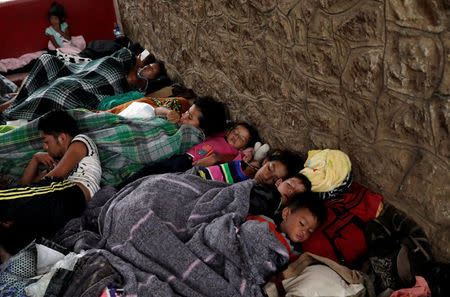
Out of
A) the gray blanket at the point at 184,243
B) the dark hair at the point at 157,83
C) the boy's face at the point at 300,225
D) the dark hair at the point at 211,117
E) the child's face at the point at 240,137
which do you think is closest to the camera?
the gray blanket at the point at 184,243

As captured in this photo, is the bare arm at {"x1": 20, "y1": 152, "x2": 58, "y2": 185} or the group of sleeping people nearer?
the group of sleeping people

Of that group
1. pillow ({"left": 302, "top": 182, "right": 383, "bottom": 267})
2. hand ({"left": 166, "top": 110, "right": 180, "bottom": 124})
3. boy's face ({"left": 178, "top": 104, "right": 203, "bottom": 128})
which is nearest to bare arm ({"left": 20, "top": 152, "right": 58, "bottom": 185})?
hand ({"left": 166, "top": 110, "right": 180, "bottom": 124})

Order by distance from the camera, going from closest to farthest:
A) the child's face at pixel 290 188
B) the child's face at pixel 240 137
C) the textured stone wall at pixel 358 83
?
the textured stone wall at pixel 358 83, the child's face at pixel 290 188, the child's face at pixel 240 137

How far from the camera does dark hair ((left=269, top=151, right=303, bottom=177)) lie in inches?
85.0

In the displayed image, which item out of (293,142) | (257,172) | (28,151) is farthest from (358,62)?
(28,151)

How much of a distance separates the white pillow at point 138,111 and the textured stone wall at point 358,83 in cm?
74

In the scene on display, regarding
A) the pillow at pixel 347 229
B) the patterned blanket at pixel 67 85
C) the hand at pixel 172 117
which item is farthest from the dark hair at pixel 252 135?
the patterned blanket at pixel 67 85

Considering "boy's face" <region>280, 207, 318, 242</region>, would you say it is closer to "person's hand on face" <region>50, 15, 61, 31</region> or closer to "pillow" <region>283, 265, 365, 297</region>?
"pillow" <region>283, 265, 365, 297</region>

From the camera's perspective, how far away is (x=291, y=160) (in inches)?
86.7

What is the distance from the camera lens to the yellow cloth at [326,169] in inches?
75.0

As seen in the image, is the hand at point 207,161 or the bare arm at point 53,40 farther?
the bare arm at point 53,40

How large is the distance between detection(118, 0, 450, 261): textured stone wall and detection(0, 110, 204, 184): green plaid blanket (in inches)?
27.4

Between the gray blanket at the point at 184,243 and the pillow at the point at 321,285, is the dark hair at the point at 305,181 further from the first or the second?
the pillow at the point at 321,285

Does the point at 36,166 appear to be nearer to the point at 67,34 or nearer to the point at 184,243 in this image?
the point at 184,243
